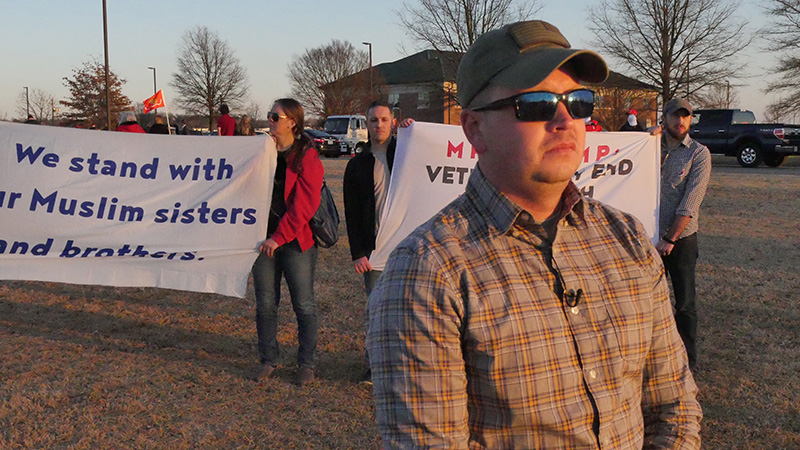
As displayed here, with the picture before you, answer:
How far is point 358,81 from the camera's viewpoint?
60.2 metres

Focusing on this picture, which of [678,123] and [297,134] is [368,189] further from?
[678,123]

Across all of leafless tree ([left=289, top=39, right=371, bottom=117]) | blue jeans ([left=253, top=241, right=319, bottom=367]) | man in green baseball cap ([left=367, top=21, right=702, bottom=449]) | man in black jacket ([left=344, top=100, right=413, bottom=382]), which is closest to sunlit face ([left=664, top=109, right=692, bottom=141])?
man in black jacket ([left=344, top=100, right=413, bottom=382])

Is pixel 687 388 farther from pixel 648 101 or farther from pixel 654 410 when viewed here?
pixel 648 101

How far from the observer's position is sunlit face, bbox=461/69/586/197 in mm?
1472

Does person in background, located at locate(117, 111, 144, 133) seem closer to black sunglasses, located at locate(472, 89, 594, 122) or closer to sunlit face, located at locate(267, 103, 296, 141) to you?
sunlit face, located at locate(267, 103, 296, 141)

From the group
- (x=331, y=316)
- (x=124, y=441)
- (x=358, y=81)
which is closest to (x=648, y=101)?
(x=358, y=81)

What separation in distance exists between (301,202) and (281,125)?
0.57 metres

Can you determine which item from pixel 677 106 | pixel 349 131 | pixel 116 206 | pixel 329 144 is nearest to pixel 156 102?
pixel 329 144

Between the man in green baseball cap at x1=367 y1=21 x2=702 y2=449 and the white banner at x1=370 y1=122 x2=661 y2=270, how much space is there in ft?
11.2

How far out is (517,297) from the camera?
55.7 inches

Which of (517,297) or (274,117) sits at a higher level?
(274,117)

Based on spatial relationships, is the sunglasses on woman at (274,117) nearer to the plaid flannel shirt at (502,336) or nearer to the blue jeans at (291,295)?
the blue jeans at (291,295)

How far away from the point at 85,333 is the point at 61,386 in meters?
1.37

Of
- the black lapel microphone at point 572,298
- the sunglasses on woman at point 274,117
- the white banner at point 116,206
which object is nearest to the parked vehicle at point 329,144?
the white banner at point 116,206
